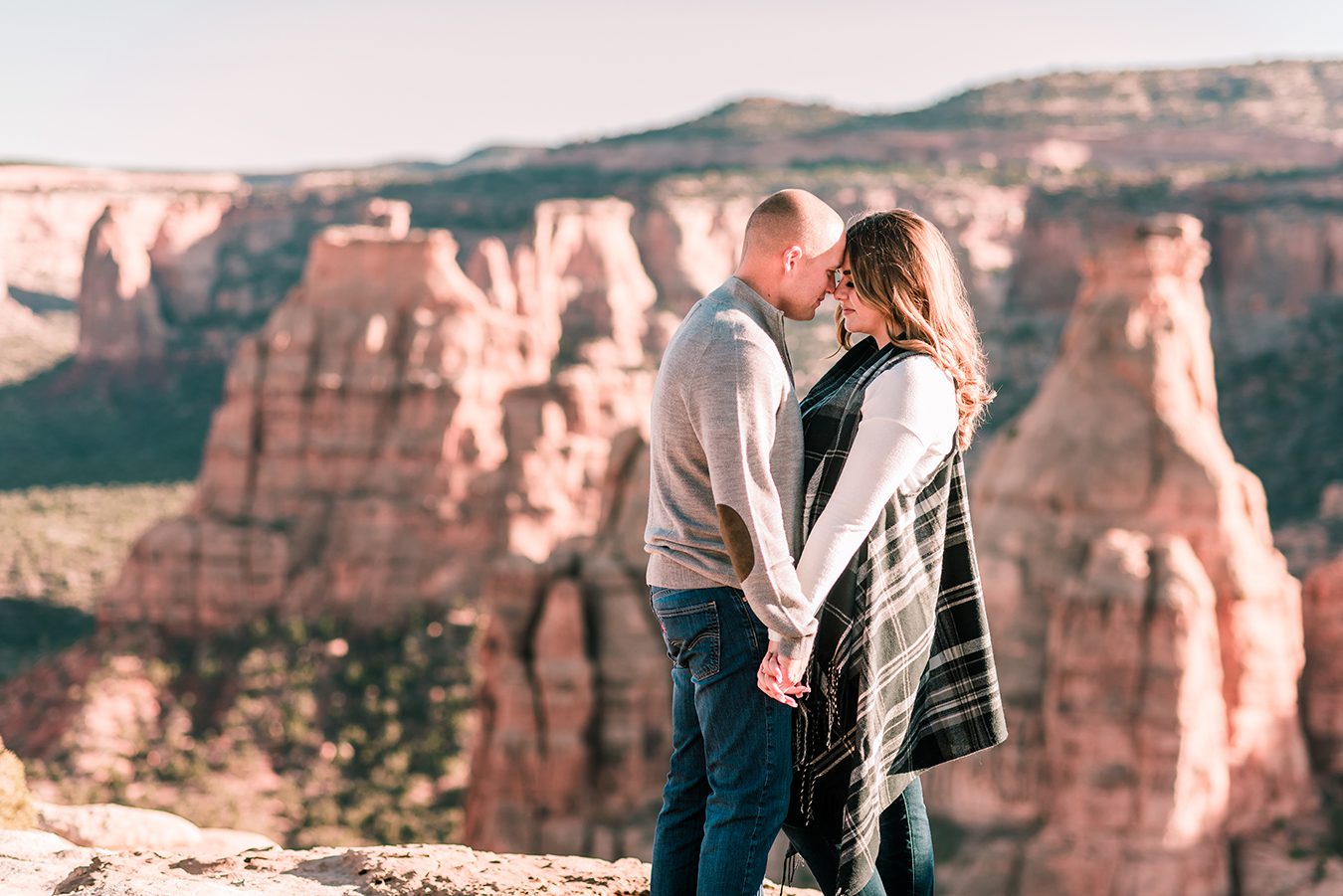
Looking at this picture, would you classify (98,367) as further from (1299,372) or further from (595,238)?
(1299,372)

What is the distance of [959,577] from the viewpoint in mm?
5094

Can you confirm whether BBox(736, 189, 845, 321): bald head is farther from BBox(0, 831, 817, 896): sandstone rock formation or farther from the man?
BBox(0, 831, 817, 896): sandstone rock formation

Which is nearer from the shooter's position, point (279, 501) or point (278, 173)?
point (279, 501)

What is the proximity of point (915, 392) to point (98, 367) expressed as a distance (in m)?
81.0

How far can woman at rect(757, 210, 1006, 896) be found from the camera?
4.51 m

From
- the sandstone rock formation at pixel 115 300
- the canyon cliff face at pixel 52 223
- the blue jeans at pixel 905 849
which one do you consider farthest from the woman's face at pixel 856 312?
the canyon cliff face at pixel 52 223

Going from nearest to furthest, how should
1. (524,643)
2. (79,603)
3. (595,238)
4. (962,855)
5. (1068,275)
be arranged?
(962,855) < (524,643) < (79,603) < (1068,275) < (595,238)

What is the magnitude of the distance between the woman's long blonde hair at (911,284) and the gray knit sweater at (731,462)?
33 centimetres

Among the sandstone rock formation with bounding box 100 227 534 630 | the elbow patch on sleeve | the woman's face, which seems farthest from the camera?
the sandstone rock formation with bounding box 100 227 534 630

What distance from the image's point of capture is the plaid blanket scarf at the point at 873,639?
468 cm

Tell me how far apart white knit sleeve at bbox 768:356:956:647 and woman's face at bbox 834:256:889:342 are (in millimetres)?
290

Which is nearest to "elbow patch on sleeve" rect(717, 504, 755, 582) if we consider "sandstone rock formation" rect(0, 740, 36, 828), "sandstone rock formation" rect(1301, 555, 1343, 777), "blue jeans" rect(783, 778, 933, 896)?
"blue jeans" rect(783, 778, 933, 896)

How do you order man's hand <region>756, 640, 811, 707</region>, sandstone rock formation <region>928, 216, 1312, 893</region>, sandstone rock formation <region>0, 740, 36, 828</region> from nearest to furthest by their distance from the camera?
man's hand <region>756, 640, 811, 707</region>, sandstone rock formation <region>0, 740, 36, 828</region>, sandstone rock formation <region>928, 216, 1312, 893</region>

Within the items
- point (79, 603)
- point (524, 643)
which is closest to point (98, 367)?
point (79, 603)
